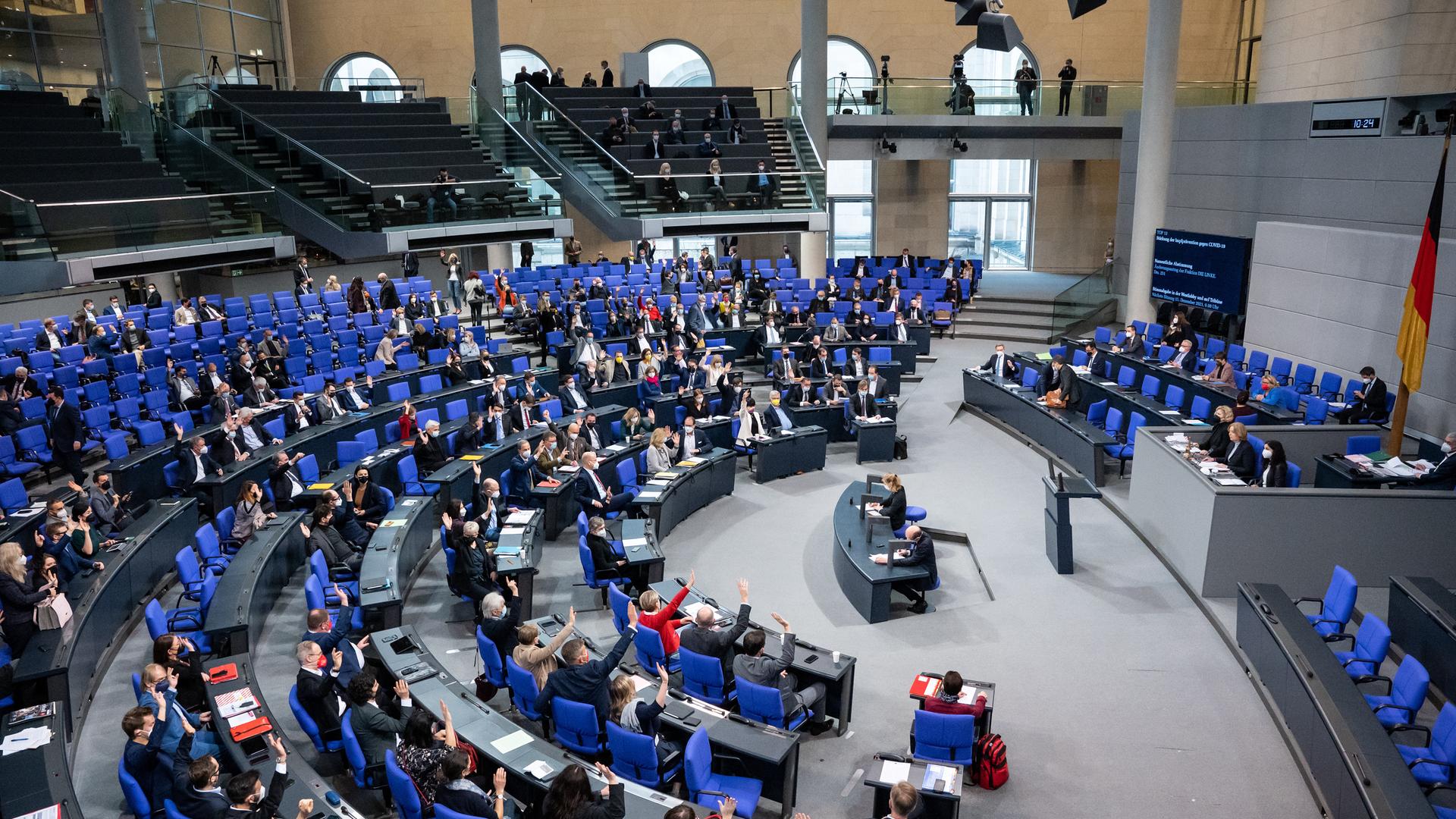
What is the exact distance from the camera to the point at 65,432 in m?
13.0

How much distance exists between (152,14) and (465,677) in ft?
81.3

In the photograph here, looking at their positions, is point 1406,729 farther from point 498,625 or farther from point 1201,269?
point 1201,269

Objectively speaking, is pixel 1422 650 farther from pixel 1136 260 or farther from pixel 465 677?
pixel 1136 260

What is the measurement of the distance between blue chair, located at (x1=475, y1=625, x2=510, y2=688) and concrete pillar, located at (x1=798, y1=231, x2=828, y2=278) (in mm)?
20040

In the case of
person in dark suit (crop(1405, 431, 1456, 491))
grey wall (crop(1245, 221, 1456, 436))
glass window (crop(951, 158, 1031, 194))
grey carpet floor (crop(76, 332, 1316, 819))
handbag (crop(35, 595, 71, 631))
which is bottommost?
grey carpet floor (crop(76, 332, 1316, 819))

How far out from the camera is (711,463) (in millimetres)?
14188

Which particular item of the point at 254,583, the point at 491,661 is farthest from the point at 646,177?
the point at 491,661

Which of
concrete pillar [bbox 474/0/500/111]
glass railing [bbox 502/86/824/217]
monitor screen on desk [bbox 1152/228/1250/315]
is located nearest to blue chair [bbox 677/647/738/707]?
monitor screen on desk [bbox 1152/228/1250/315]

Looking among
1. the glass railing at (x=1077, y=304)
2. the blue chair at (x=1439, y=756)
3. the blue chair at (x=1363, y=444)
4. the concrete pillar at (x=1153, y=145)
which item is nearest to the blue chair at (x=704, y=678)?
the blue chair at (x=1439, y=756)

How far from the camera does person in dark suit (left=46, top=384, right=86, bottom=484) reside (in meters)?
13.0

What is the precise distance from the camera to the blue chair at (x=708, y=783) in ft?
22.0

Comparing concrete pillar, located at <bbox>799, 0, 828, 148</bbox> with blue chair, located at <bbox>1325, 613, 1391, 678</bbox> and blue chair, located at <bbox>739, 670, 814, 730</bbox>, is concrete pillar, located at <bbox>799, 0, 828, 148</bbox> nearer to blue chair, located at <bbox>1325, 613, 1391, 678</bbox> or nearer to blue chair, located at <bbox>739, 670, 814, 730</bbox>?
blue chair, located at <bbox>1325, 613, 1391, 678</bbox>

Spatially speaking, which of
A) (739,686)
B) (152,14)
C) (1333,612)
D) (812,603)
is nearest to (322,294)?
(152,14)

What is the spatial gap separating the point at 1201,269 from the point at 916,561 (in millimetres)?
13581
